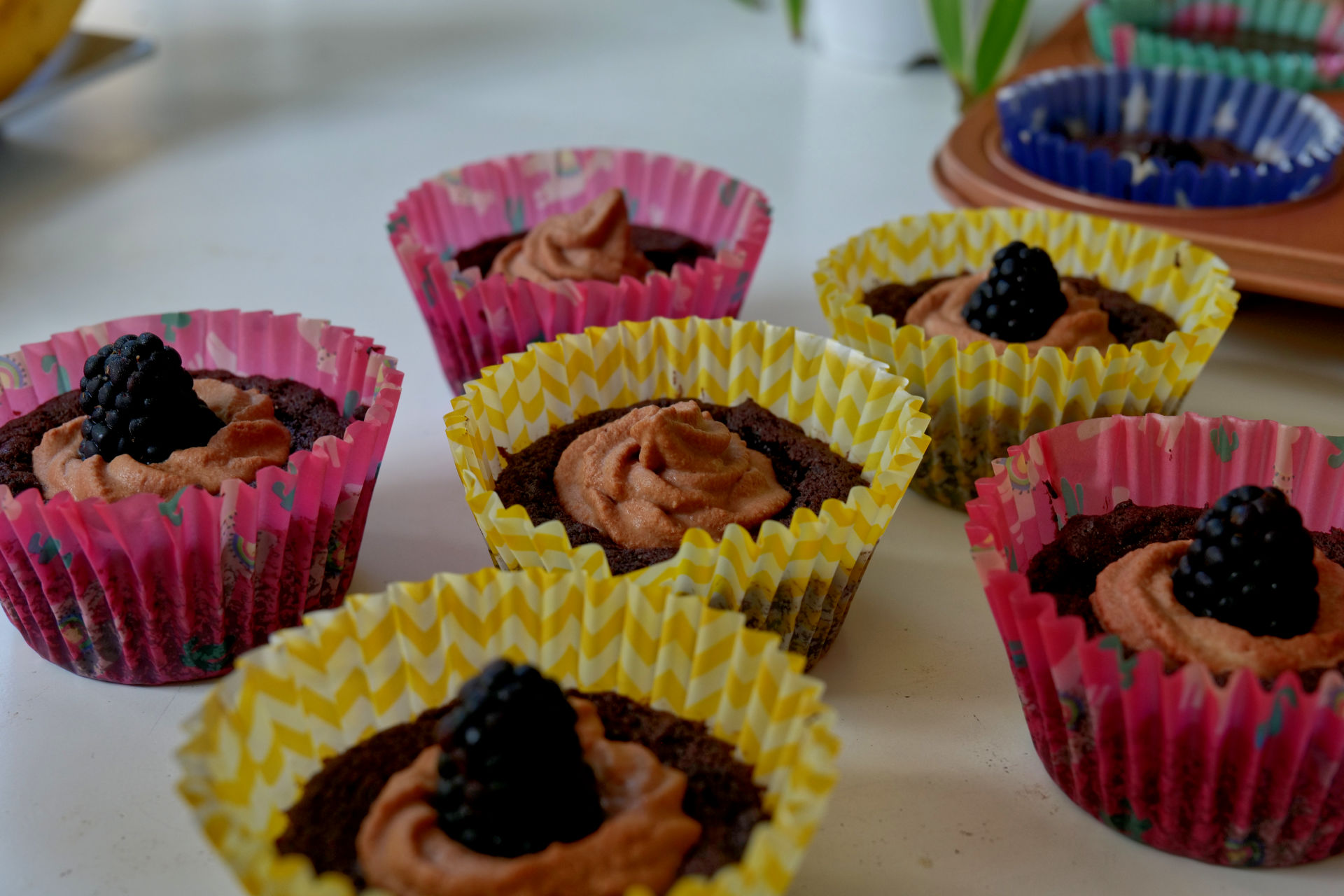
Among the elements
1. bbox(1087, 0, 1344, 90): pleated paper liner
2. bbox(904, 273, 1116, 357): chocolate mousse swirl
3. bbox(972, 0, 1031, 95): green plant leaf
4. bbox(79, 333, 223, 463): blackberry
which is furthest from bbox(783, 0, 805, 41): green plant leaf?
bbox(79, 333, 223, 463): blackberry

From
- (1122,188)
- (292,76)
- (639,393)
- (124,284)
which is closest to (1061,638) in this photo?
(639,393)

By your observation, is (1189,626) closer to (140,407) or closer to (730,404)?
(730,404)

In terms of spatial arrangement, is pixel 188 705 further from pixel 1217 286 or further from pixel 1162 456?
pixel 1217 286

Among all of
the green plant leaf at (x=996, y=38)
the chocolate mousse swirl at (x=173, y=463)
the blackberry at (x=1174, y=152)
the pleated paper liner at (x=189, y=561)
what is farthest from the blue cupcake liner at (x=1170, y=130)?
the chocolate mousse swirl at (x=173, y=463)

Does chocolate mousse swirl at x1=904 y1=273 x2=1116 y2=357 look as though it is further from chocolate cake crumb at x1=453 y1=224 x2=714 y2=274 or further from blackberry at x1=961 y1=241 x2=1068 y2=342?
chocolate cake crumb at x1=453 y1=224 x2=714 y2=274

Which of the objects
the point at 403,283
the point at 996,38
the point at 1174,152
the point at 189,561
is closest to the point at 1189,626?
the point at 189,561

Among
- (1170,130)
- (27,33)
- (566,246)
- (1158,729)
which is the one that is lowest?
(1158,729)
